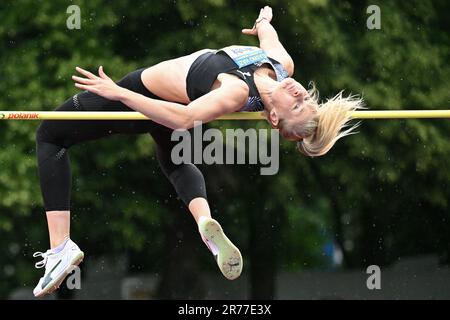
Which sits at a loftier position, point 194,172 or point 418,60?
point 418,60

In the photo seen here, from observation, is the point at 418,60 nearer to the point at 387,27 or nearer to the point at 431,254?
the point at 387,27

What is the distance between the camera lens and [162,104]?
5.64m

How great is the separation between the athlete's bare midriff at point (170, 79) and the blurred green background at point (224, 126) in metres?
4.20

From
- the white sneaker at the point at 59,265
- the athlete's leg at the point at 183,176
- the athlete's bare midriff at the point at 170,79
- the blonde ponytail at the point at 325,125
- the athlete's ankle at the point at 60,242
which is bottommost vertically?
the white sneaker at the point at 59,265

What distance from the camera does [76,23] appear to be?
10.7 m

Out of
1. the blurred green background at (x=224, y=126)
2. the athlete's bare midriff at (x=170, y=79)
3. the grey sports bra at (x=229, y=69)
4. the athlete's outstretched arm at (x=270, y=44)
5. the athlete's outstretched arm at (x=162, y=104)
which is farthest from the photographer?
the blurred green background at (x=224, y=126)

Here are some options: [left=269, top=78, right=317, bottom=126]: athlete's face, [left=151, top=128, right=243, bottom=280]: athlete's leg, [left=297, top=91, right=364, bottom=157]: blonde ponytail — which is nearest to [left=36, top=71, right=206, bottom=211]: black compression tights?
[left=151, top=128, right=243, bottom=280]: athlete's leg

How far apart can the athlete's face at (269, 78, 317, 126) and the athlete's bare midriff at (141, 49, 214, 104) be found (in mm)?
520

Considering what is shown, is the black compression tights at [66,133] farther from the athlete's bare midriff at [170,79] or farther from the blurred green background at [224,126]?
the blurred green background at [224,126]

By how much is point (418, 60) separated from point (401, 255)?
153 inches

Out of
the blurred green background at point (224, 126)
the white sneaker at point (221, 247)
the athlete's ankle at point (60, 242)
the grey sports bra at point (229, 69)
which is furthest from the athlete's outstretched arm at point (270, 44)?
the blurred green background at point (224, 126)

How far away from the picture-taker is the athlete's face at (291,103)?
600cm

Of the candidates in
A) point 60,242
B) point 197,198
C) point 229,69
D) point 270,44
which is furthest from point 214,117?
point 60,242

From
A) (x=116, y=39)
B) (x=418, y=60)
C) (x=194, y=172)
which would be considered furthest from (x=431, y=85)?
(x=194, y=172)
